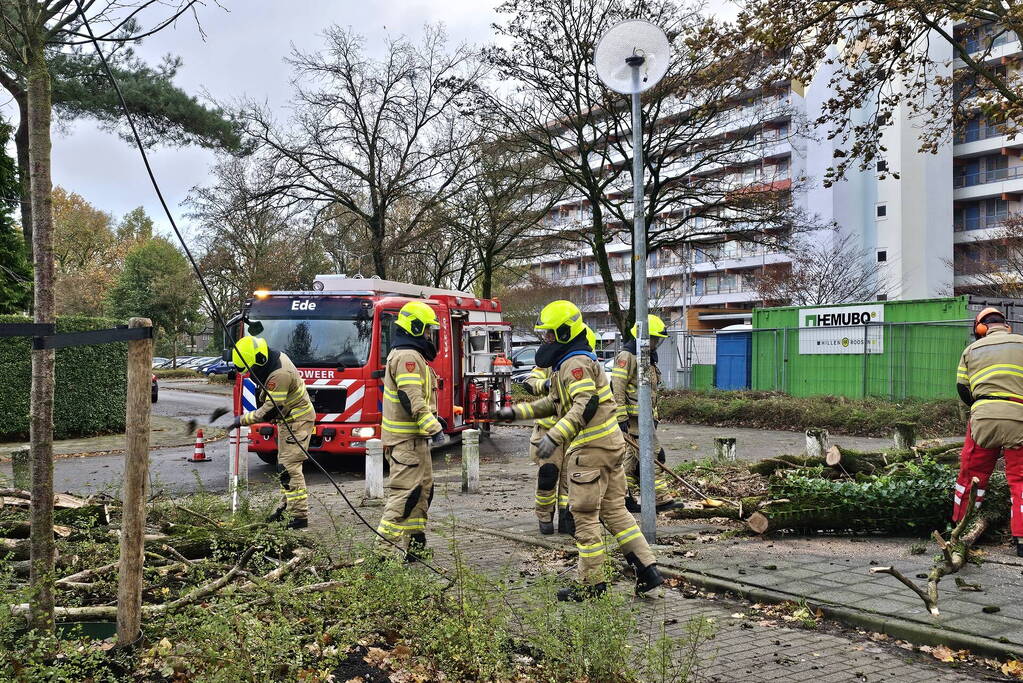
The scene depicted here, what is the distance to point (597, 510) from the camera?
18.0 feet

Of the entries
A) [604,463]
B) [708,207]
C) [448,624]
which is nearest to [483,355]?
[708,207]

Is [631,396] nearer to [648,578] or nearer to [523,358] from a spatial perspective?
[648,578]

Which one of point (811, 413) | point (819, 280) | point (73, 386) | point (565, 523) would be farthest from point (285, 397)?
point (819, 280)

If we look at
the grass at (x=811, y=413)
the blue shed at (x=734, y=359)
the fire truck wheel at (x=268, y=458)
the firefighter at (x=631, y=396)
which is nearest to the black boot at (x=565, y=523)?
the firefighter at (x=631, y=396)

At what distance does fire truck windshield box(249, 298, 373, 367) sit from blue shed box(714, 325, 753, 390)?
1497 cm

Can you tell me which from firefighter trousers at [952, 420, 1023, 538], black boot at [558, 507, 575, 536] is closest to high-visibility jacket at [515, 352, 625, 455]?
black boot at [558, 507, 575, 536]

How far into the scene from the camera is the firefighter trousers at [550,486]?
291 inches

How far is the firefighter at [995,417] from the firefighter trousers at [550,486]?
318 centimetres

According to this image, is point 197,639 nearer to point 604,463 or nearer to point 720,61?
point 604,463

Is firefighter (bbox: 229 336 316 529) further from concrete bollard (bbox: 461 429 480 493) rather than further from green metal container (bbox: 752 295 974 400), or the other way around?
green metal container (bbox: 752 295 974 400)

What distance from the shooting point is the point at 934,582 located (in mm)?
5340

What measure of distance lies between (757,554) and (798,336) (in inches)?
655

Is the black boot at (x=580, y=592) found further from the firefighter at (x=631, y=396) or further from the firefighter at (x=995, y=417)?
the firefighter at (x=631, y=396)

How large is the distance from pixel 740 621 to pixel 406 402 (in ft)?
9.42
